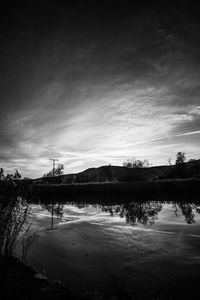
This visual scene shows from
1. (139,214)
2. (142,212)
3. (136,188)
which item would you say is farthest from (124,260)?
(136,188)

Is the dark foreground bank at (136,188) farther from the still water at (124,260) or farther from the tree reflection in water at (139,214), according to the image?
the still water at (124,260)

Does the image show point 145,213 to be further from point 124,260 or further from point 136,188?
point 136,188

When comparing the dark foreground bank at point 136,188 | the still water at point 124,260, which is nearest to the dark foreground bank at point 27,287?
the still water at point 124,260

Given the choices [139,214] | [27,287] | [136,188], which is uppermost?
[136,188]

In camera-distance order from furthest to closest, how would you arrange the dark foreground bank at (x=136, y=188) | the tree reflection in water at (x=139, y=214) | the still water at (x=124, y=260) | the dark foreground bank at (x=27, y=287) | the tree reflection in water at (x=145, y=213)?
the dark foreground bank at (x=136, y=188)
the tree reflection in water at (x=139, y=214)
the tree reflection in water at (x=145, y=213)
the still water at (x=124, y=260)
the dark foreground bank at (x=27, y=287)

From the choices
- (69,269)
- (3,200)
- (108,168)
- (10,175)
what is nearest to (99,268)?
(69,269)

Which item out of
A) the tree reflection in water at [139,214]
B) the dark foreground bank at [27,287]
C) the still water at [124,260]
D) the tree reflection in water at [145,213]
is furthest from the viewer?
the tree reflection in water at [139,214]

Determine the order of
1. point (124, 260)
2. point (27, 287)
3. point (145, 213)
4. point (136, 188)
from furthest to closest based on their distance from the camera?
point (136, 188), point (145, 213), point (124, 260), point (27, 287)

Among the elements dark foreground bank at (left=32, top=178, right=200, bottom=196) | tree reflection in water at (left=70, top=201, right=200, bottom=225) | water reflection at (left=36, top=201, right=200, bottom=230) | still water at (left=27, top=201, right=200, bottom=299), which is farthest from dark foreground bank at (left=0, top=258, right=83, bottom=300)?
dark foreground bank at (left=32, top=178, right=200, bottom=196)

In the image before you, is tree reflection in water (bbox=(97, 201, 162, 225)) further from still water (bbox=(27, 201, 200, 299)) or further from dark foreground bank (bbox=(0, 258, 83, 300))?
dark foreground bank (bbox=(0, 258, 83, 300))

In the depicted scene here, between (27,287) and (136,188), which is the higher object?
(136,188)

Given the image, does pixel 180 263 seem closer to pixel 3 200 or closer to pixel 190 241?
pixel 190 241

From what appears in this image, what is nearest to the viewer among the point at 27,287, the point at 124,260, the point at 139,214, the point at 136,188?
the point at 27,287

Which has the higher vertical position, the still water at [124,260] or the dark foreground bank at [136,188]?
the dark foreground bank at [136,188]
